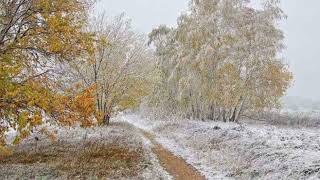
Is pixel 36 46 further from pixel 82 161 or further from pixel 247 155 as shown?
pixel 247 155

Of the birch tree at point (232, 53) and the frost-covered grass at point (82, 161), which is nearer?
the frost-covered grass at point (82, 161)

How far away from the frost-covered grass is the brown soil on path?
48 cm

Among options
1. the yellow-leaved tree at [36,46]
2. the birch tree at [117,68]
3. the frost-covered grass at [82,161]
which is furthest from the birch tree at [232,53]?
the yellow-leaved tree at [36,46]

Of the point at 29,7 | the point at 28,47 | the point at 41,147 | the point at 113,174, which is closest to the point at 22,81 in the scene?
the point at 28,47

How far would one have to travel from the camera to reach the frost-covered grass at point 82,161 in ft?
Result: 55.1

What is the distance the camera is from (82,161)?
760 inches

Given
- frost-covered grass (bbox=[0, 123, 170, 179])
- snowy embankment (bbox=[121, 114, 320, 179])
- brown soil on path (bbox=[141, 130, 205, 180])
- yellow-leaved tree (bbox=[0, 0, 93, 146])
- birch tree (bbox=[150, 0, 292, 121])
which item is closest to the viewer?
snowy embankment (bbox=[121, 114, 320, 179])

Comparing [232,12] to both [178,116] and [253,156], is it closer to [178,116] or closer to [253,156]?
[178,116]

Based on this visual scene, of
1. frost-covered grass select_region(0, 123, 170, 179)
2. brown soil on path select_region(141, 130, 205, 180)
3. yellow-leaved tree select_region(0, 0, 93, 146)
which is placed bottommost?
brown soil on path select_region(141, 130, 205, 180)

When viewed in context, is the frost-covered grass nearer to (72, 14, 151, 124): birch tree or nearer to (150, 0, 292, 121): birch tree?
(72, 14, 151, 124): birch tree

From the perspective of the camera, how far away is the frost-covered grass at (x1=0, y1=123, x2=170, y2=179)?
16781mm

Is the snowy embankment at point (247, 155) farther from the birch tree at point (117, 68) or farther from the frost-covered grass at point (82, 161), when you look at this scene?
the birch tree at point (117, 68)

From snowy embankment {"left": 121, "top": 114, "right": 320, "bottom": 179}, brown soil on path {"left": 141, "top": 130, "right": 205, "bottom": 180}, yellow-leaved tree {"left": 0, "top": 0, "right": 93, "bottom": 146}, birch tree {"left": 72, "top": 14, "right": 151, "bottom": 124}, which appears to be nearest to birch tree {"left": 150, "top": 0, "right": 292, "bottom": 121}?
birch tree {"left": 72, "top": 14, "right": 151, "bottom": 124}

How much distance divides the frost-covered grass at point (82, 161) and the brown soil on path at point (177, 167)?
48 centimetres
